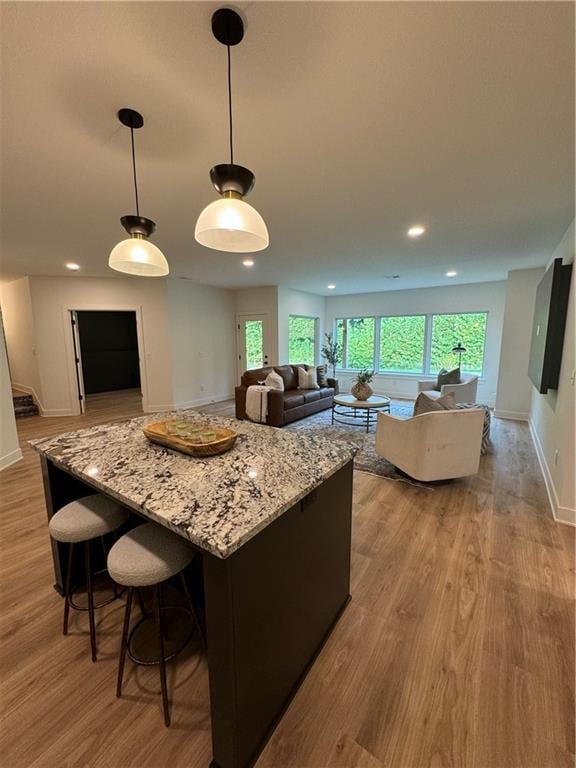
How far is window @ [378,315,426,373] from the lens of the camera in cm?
725

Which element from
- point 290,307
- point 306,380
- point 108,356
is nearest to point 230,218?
point 306,380

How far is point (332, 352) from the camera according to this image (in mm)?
7969

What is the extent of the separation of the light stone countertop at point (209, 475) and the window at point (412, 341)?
6.20 meters

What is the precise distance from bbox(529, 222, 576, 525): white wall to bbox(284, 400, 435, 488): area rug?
1002mm

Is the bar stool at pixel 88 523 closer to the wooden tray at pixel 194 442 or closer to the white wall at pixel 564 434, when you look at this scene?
the wooden tray at pixel 194 442

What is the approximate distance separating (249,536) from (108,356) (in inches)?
360

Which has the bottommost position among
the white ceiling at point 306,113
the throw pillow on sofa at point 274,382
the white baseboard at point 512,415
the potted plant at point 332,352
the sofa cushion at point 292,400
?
the white baseboard at point 512,415

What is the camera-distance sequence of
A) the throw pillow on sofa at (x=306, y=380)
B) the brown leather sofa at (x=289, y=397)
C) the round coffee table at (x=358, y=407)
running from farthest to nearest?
the throw pillow on sofa at (x=306, y=380) < the brown leather sofa at (x=289, y=397) < the round coffee table at (x=358, y=407)

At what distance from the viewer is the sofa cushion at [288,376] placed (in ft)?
19.0

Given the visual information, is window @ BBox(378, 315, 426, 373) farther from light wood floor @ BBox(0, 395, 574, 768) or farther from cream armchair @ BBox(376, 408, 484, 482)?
light wood floor @ BBox(0, 395, 574, 768)

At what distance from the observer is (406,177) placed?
224 cm

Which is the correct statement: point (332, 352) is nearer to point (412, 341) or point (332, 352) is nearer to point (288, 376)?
point (412, 341)

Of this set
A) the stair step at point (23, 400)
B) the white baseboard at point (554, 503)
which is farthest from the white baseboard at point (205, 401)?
the white baseboard at point (554, 503)

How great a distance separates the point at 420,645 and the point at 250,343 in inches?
254
